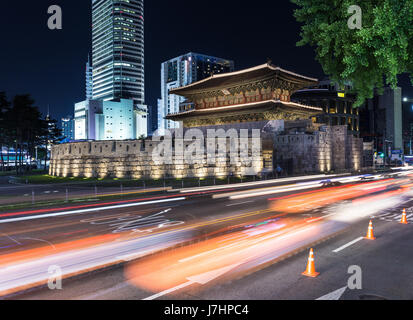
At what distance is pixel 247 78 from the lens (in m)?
43.2

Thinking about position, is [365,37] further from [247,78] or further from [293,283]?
[247,78]

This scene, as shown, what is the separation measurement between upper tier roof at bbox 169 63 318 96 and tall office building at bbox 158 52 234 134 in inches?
4310

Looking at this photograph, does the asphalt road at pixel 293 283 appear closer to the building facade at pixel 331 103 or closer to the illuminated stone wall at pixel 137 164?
the illuminated stone wall at pixel 137 164

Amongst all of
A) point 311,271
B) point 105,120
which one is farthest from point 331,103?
point 105,120

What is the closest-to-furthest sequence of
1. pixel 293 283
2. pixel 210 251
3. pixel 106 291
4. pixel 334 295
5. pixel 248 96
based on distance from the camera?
pixel 334 295
pixel 106 291
pixel 293 283
pixel 210 251
pixel 248 96

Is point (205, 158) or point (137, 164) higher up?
point (205, 158)

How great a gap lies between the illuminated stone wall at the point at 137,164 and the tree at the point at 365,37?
23262mm

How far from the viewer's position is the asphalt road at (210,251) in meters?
6.09

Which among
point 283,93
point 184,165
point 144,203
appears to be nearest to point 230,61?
point 283,93

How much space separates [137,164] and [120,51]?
12903 cm

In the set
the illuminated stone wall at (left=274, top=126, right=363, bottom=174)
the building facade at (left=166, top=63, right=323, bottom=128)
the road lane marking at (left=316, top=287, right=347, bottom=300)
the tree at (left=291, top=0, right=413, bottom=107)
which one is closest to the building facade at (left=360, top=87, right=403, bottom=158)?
the building facade at (left=166, top=63, right=323, bottom=128)
